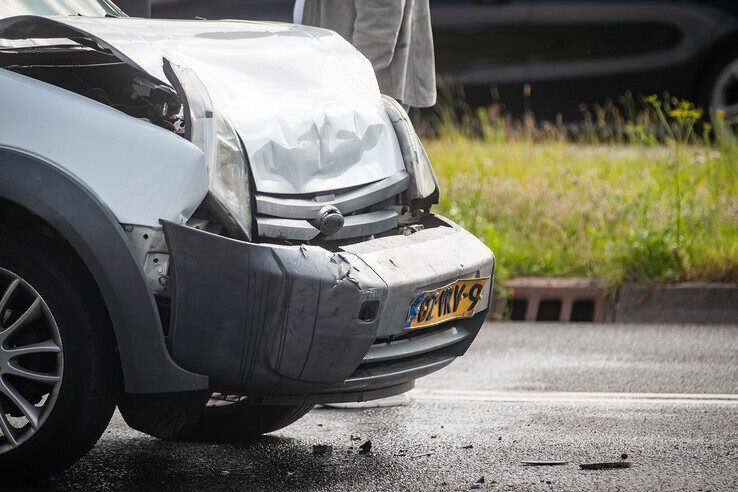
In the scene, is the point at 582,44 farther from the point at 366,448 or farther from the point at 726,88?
the point at 366,448

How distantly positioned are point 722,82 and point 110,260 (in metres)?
6.88

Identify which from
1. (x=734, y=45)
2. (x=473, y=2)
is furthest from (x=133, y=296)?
(x=734, y=45)

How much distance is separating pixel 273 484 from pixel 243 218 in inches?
34.1

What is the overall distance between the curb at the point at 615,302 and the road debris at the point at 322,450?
242 centimetres

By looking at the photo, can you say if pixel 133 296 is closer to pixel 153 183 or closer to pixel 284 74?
pixel 153 183

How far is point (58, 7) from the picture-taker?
4602 mm

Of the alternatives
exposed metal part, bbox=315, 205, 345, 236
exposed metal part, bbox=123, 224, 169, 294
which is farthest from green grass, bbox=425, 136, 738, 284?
exposed metal part, bbox=123, 224, 169, 294

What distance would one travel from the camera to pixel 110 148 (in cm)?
328

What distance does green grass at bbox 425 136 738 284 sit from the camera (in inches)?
252

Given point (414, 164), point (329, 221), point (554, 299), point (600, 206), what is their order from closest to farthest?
1. point (329, 221)
2. point (414, 164)
3. point (554, 299)
4. point (600, 206)

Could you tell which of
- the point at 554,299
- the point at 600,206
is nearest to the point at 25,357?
the point at 554,299

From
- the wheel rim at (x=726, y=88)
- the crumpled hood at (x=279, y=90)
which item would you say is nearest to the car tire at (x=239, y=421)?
the crumpled hood at (x=279, y=90)

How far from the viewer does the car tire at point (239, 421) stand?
4.14 m

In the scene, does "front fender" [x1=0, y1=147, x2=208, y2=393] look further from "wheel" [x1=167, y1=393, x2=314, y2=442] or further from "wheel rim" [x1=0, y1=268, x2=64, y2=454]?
"wheel" [x1=167, y1=393, x2=314, y2=442]
